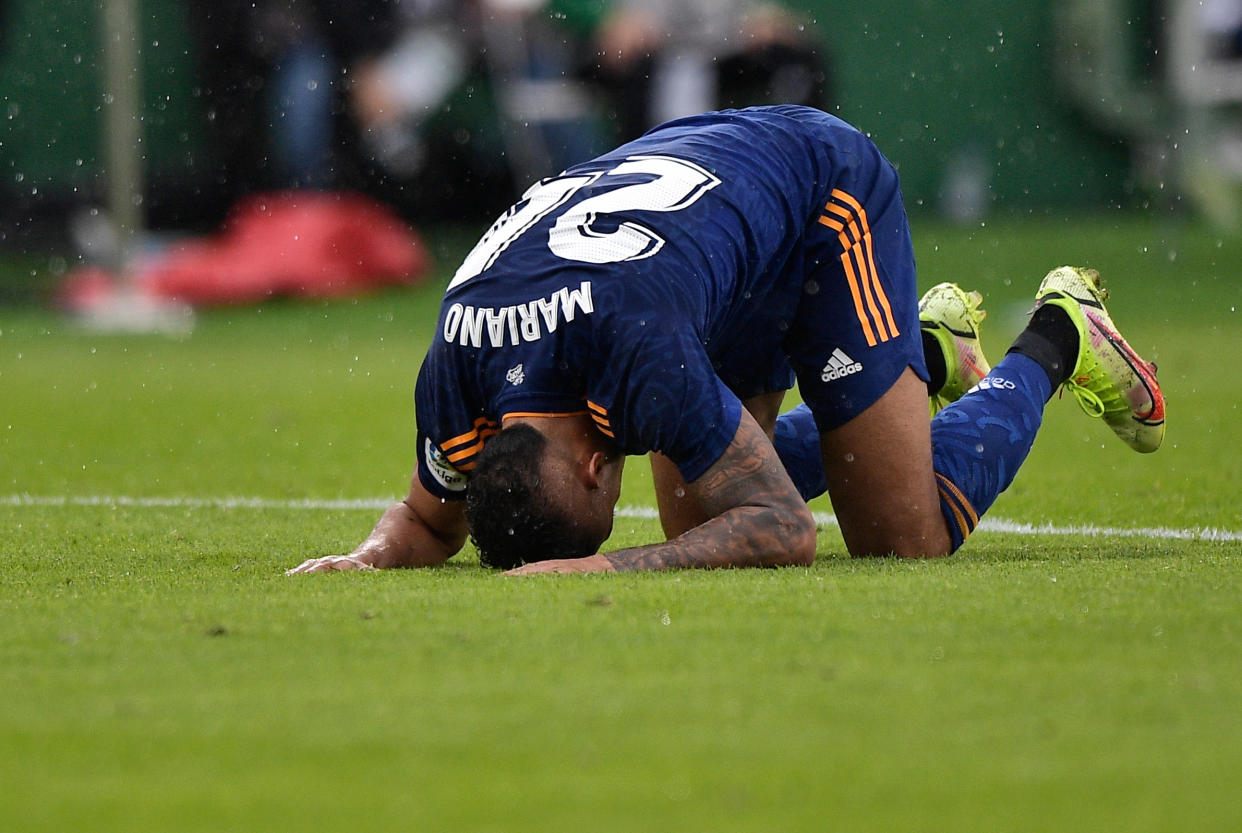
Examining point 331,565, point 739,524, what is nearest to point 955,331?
point 739,524

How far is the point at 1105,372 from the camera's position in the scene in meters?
4.89

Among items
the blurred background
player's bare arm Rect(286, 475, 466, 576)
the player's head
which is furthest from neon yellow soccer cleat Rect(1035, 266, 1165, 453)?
the blurred background

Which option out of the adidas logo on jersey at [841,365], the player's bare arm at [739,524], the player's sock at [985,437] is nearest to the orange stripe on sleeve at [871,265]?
the adidas logo on jersey at [841,365]

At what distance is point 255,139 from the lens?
1552 centimetres

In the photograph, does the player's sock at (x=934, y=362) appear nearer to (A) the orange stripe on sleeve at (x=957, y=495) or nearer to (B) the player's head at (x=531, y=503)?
(A) the orange stripe on sleeve at (x=957, y=495)

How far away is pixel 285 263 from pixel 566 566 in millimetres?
11217

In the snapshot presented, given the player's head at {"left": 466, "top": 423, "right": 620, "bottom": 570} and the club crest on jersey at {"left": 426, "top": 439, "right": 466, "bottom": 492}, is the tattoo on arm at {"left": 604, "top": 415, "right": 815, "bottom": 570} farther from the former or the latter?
the club crest on jersey at {"left": 426, "top": 439, "right": 466, "bottom": 492}

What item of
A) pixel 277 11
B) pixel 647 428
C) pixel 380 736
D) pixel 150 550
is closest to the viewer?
pixel 380 736

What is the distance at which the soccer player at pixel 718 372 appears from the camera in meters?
3.69

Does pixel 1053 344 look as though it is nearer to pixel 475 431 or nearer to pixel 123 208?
pixel 475 431

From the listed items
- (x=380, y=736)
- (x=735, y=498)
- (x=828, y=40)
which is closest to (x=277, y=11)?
(x=828, y=40)

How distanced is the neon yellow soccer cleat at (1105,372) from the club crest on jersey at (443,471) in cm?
180

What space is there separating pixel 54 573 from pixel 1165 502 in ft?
10.7

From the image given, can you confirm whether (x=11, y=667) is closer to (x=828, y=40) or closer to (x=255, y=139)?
(x=255, y=139)
